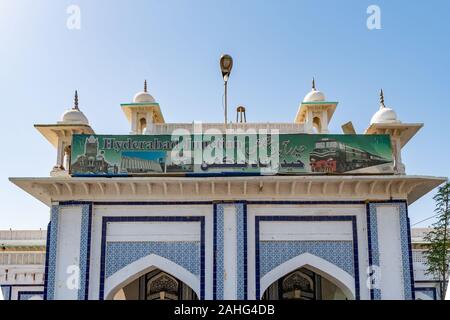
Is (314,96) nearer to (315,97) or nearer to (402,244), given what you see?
(315,97)

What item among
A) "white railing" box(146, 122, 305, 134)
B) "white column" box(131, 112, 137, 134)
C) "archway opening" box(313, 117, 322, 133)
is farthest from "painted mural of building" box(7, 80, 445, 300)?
"archway opening" box(313, 117, 322, 133)

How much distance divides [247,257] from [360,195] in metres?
2.98

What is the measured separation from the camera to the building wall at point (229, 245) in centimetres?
1416

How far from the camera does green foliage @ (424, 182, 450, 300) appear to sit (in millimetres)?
18531

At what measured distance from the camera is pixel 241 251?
1424 cm

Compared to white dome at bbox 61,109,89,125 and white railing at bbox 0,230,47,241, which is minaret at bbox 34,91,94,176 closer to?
white dome at bbox 61,109,89,125

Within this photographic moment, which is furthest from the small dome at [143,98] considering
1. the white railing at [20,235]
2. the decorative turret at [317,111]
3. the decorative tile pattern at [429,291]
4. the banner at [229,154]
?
the decorative tile pattern at [429,291]

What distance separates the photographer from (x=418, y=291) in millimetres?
18703

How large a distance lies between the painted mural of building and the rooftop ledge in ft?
0.08

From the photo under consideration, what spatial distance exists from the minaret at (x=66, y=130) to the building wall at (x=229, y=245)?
1.90m

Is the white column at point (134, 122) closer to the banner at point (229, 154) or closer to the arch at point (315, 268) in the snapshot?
the banner at point (229, 154)
